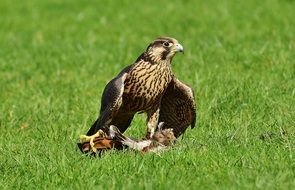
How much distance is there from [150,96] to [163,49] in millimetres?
456

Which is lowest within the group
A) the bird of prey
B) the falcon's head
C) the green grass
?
the green grass

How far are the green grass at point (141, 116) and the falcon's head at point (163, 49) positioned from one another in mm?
737

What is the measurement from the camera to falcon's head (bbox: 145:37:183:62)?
280 inches

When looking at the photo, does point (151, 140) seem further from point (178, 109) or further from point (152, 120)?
point (178, 109)

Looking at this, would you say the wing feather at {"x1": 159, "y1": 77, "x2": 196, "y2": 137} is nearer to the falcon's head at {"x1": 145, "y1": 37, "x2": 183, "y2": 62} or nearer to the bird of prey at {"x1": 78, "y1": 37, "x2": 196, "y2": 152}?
the bird of prey at {"x1": 78, "y1": 37, "x2": 196, "y2": 152}

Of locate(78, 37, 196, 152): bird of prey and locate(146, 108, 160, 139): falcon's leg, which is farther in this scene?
locate(146, 108, 160, 139): falcon's leg

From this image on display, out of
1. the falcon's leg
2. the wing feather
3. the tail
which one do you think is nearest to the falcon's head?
the wing feather

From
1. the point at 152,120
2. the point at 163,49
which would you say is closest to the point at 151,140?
the point at 152,120

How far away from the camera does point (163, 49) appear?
7145 millimetres

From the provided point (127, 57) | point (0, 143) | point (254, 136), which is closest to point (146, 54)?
point (254, 136)

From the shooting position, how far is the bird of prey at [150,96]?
6.93 metres

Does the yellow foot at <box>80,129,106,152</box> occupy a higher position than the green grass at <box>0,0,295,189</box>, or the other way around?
the yellow foot at <box>80,129,106,152</box>

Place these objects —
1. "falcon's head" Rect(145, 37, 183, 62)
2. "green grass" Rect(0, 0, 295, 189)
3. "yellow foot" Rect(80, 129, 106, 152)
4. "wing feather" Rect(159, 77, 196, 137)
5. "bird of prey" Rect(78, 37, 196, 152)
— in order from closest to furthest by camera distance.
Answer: "green grass" Rect(0, 0, 295, 189), "yellow foot" Rect(80, 129, 106, 152), "bird of prey" Rect(78, 37, 196, 152), "falcon's head" Rect(145, 37, 183, 62), "wing feather" Rect(159, 77, 196, 137)

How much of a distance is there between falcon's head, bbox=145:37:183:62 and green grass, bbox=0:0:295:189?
2.42 feet
